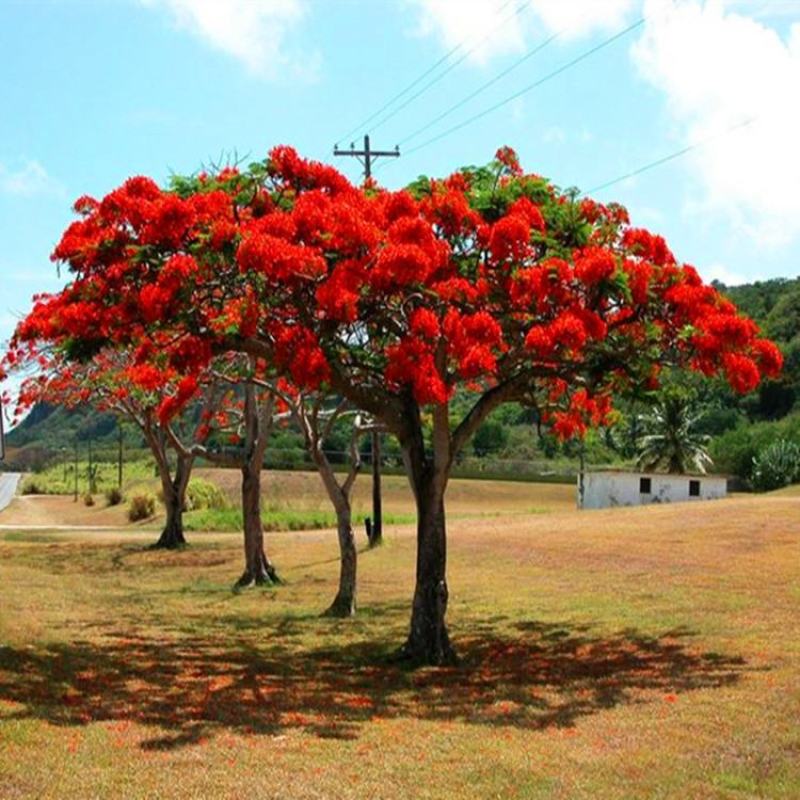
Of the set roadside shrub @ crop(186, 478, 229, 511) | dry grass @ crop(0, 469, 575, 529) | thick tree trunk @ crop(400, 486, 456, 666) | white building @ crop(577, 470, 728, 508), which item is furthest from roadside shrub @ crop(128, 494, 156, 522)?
thick tree trunk @ crop(400, 486, 456, 666)

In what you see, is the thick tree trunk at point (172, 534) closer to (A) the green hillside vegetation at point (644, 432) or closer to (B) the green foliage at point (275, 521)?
(B) the green foliage at point (275, 521)

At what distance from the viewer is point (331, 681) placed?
1251 cm

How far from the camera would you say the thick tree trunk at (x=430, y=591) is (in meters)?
13.4

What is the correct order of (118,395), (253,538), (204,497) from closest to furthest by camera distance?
(253,538), (118,395), (204,497)

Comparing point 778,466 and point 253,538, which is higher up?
point 778,466

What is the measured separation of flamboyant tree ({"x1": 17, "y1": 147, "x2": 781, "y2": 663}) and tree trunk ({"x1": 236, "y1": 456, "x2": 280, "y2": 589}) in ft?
32.4

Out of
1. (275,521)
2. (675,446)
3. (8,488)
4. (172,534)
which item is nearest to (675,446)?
(675,446)

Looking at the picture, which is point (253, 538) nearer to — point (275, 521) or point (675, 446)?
point (275, 521)

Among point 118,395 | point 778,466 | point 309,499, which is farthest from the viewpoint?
point 778,466

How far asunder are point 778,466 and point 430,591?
5502 centimetres

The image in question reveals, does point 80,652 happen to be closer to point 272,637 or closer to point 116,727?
point 272,637

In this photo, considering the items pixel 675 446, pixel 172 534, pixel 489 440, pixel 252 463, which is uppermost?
pixel 489 440

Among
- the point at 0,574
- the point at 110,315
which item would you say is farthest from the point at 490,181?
the point at 0,574

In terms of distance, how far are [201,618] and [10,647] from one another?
5.72 m
